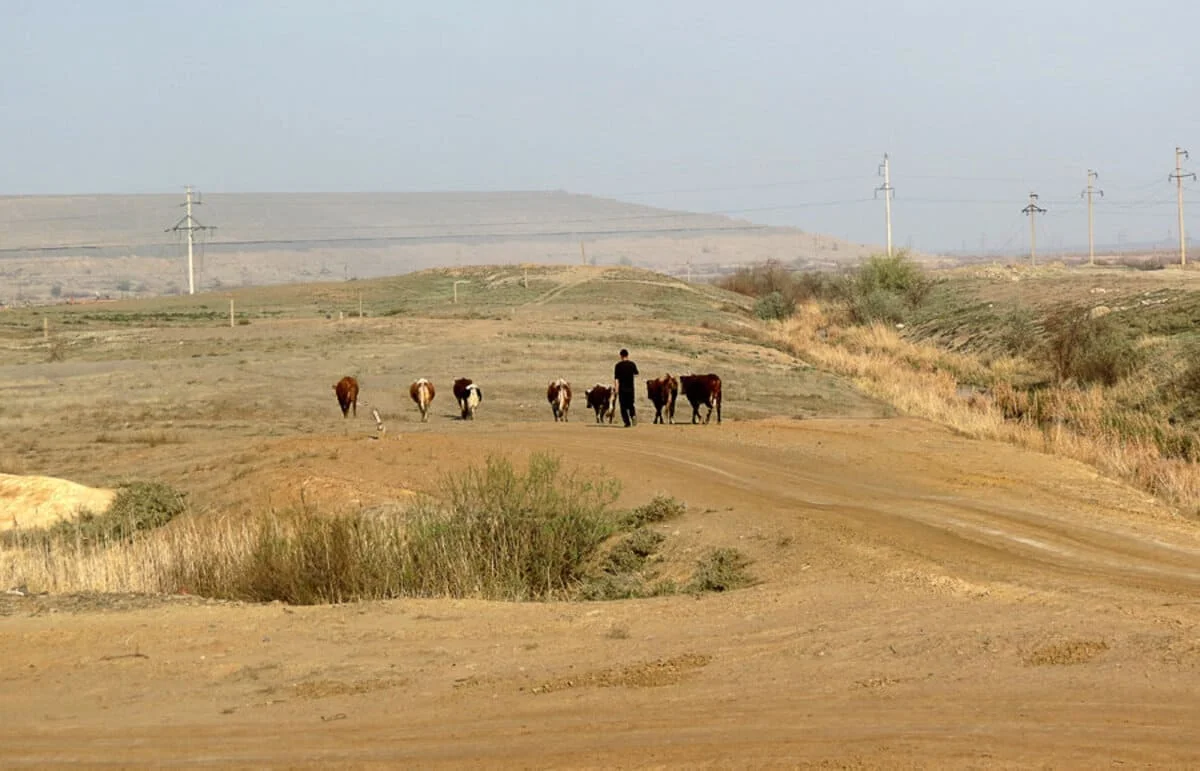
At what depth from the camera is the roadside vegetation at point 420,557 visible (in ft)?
50.5

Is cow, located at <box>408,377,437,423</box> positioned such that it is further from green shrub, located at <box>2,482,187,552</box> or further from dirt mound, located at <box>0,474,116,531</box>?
dirt mound, located at <box>0,474,116,531</box>

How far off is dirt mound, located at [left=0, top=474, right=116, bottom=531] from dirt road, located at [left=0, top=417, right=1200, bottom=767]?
7882 mm

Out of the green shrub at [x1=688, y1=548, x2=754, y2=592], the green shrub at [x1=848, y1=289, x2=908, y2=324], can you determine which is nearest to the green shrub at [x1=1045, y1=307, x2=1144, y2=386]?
the green shrub at [x1=848, y1=289, x2=908, y2=324]

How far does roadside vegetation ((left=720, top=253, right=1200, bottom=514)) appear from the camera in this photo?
97.7 feet

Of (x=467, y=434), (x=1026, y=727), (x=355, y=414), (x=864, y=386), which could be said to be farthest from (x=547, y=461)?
(x=864, y=386)

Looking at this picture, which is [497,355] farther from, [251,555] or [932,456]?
[251,555]

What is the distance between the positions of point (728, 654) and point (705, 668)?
17.0 inches

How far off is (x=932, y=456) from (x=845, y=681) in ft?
58.0

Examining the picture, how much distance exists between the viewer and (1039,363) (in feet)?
163

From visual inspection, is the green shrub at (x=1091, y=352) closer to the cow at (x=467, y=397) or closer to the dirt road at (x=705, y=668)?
the cow at (x=467, y=397)

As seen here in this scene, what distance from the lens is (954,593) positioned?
13359 mm

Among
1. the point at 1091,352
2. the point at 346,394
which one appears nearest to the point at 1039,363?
the point at 1091,352

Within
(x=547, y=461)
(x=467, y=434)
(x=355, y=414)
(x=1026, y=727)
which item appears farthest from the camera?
(x=355, y=414)

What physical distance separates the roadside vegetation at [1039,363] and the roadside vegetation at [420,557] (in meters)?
8.87
